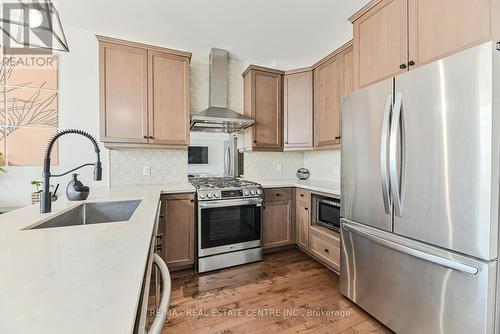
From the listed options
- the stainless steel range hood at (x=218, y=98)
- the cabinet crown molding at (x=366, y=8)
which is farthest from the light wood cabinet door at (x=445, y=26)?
the stainless steel range hood at (x=218, y=98)

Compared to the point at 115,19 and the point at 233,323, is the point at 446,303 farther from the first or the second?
the point at 115,19

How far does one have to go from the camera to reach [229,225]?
2.51m

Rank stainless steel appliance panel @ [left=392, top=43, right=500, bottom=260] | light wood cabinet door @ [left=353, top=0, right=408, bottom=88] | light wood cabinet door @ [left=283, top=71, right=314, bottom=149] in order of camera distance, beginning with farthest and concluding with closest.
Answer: light wood cabinet door @ [left=283, top=71, right=314, bottom=149], light wood cabinet door @ [left=353, top=0, right=408, bottom=88], stainless steel appliance panel @ [left=392, top=43, right=500, bottom=260]

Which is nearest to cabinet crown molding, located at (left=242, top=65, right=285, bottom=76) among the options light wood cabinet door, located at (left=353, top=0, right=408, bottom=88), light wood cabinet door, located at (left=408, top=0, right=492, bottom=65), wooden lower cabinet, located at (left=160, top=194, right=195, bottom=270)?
light wood cabinet door, located at (left=353, top=0, right=408, bottom=88)

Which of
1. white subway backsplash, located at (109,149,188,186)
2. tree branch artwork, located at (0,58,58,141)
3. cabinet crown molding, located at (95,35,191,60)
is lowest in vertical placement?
white subway backsplash, located at (109,149,188,186)

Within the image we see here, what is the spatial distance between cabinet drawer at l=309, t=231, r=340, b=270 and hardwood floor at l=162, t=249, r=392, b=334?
0.15m

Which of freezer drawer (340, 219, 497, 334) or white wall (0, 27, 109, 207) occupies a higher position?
white wall (0, 27, 109, 207)

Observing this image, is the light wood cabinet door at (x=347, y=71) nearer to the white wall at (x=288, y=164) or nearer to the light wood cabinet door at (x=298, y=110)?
the light wood cabinet door at (x=298, y=110)

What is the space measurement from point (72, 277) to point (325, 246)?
228 cm

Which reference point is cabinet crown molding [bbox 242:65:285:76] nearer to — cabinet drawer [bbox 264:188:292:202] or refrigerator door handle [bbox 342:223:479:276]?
cabinet drawer [bbox 264:188:292:202]

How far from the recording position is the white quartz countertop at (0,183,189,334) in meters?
0.41

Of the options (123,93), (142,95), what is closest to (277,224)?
(142,95)

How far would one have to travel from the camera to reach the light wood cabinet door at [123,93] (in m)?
2.29

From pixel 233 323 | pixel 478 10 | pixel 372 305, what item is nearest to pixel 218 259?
pixel 233 323
